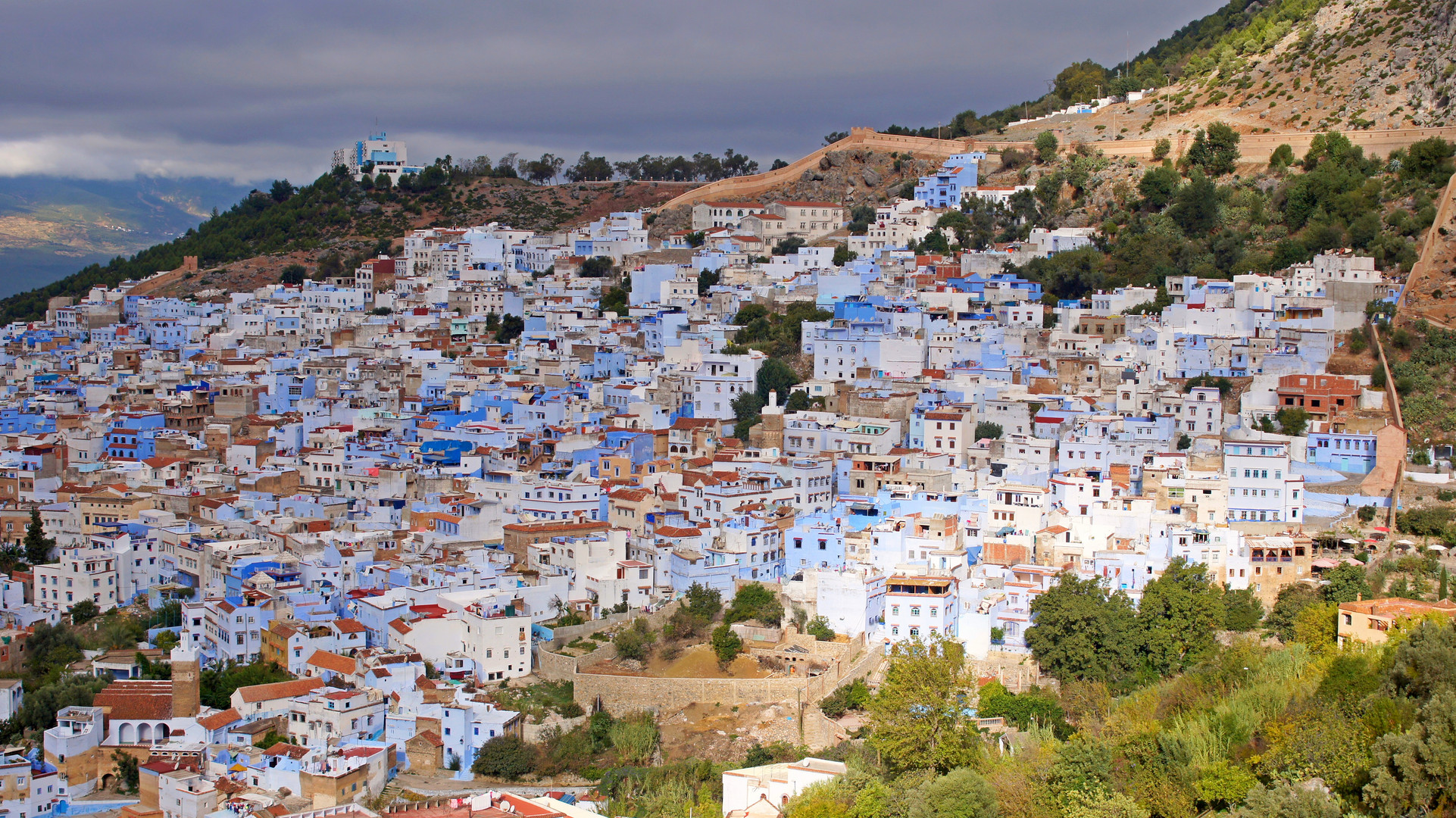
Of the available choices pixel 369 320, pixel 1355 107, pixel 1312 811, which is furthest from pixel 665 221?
pixel 1312 811

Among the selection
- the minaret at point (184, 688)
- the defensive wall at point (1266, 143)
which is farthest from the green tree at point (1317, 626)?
the defensive wall at point (1266, 143)

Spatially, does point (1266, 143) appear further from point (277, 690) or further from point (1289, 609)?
point (277, 690)

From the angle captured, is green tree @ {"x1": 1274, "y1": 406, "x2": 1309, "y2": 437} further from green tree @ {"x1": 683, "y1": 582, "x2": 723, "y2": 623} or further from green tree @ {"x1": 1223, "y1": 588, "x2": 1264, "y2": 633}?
green tree @ {"x1": 683, "y1": 582, "x2": 723, "y2": 623}

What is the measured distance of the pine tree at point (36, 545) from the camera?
2227cm

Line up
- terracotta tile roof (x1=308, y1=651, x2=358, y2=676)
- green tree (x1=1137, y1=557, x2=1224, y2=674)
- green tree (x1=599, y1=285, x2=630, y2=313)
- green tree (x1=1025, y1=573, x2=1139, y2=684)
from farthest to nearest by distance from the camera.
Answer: green tree (x1=599, y1=285, x2=630, y2=313), terracotta tile roof (x1=308, y1=651, x2=358, y2=676), green tree (x1=1137, y1=557, x2=1224, y2=674), green tree (x1=1025, y1=573, x2=1139, y2=684)

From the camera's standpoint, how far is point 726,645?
17469 millimetres

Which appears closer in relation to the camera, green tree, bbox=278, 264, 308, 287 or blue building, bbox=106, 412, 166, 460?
blue building, bbox=106, 412, 166, 460

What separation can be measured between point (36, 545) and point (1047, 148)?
2634 cm

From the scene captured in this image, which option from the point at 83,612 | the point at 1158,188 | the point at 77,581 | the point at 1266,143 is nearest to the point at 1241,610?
the point at 83,612

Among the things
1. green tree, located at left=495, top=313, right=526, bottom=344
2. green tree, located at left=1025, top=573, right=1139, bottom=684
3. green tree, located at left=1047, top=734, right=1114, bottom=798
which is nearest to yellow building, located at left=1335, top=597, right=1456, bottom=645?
green tree, located at left=1025, top=573, right=1139, bottom=684

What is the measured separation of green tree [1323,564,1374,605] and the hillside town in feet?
1.39

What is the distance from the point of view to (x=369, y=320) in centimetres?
3478

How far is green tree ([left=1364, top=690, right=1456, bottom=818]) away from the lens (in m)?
11.1

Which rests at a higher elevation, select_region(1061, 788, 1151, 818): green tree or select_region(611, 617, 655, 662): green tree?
select_region(611, 617, 655, 662): green tree
